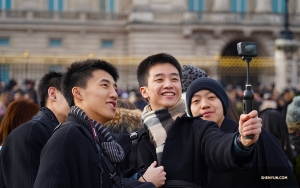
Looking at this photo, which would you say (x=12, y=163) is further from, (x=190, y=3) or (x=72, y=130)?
(x=190, y=3)

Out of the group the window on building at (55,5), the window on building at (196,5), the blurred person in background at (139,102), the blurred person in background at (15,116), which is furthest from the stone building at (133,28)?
the blurred person in background at (15,116)

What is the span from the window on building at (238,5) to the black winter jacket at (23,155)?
100ft

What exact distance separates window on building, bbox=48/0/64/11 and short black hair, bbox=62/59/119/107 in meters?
29.8

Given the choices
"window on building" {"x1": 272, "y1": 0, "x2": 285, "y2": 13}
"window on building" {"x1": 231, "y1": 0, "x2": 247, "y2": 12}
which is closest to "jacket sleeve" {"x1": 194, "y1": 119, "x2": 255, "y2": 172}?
"window on building" {"x1": 231, "y1": 0, "x2": 247, "y2": 12}

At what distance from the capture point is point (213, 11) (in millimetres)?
32469

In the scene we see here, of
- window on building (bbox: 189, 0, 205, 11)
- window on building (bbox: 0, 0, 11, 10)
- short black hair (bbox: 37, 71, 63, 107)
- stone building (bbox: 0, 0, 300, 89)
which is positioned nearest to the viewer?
short black hair (bbox: 37, 71, 63, 107)

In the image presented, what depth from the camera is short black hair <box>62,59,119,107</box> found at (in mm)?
4207

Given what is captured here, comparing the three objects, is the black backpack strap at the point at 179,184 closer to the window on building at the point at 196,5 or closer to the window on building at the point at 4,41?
the window on building at the point at 4,41

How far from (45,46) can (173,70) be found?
28.7m

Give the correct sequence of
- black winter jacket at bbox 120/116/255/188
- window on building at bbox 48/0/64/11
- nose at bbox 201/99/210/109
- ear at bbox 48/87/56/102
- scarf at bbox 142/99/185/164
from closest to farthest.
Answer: black winter jacket at bbox 120/116/255/188 < scarf at bbox 142/99/185/164 < nose at bbox 201/99/210/109 < ear at bbox 48/87/56/102 < window on building at bbox 48/0/64/11

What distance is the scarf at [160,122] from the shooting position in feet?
14.6

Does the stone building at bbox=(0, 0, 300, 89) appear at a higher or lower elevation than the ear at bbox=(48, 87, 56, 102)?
higher

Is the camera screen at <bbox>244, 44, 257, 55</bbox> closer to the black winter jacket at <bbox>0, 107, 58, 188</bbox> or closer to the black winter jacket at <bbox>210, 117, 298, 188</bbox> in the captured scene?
the black winter jacket at <bbox>210, 117, 298, 188</bbox>

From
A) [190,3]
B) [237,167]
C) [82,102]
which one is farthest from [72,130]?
[190,3]
